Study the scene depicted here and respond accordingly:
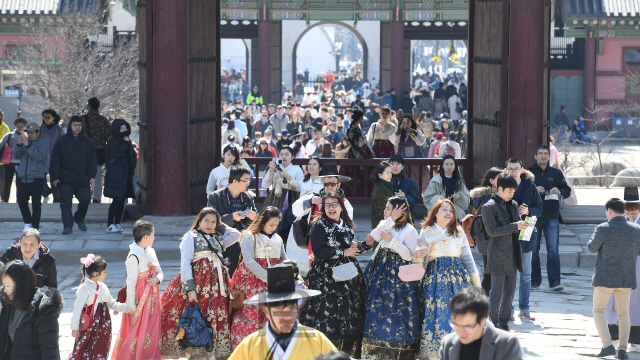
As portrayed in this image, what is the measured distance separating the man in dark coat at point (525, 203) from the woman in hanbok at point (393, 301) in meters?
1.82

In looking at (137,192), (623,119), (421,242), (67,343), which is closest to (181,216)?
(137,192)

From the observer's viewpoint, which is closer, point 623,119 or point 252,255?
point 252,255

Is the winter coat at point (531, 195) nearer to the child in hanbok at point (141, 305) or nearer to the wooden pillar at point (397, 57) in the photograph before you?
the child in hanbok at point (141, 305)

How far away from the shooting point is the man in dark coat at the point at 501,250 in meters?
8.07

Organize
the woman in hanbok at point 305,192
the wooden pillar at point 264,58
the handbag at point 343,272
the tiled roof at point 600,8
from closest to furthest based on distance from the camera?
the handbag at point 343,272
the woman in hanbok at point 305,192
the tiled roof at point 600,8
the wooden pillar at point 264,58

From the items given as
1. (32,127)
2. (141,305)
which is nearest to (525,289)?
(141,305)

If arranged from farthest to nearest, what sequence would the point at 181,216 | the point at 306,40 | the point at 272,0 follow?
the point at 306,40
the point at 272,0
the point at 181,216

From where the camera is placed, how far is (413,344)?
6984 millimetres

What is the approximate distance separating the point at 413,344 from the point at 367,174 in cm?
567

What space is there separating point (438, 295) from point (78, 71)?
14.6 m

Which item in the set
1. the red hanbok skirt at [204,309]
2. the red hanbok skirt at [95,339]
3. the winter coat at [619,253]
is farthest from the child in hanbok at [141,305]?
the winter coat at [619,253]

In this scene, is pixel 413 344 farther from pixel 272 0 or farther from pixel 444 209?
pixel 272 0

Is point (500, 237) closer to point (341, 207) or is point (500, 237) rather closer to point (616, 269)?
point (616, 269)

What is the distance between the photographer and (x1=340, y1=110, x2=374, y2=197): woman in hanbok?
12.3m
